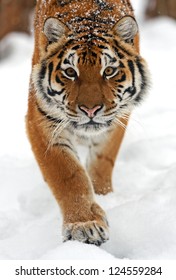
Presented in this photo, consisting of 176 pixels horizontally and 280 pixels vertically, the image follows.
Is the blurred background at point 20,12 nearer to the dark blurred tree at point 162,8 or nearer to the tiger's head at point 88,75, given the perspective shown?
the dark blurred tree at point 162,8

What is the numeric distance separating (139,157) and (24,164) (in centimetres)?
97

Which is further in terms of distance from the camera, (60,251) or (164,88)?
(164,88)

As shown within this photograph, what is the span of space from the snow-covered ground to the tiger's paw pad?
0.09 meters

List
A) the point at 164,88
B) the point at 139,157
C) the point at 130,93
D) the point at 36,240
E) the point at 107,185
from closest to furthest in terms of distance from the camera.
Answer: the point at 36,240, the point at 130,93, the point at 107,185, the point at 139,157, the point at 164,88

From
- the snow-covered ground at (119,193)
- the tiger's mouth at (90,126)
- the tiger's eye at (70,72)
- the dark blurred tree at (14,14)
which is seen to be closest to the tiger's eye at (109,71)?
the tiger's eye at (70,72)

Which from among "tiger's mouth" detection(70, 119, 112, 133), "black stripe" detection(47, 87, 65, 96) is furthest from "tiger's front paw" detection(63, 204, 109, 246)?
"black stripe" detection(47, 87, 65, 96)

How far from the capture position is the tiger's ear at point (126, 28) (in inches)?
167

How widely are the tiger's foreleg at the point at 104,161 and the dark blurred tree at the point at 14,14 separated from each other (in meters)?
4.82

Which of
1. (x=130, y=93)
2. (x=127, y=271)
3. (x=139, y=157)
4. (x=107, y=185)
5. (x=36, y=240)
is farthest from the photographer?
(x=139, y=157)

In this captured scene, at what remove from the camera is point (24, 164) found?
575cm

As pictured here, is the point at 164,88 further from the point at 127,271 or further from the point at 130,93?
the point at 127,271

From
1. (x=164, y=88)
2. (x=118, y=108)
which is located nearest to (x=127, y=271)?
(x=118, y=108)

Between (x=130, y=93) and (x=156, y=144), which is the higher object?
(x=130, y=93)

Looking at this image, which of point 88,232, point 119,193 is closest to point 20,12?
point 119,193
